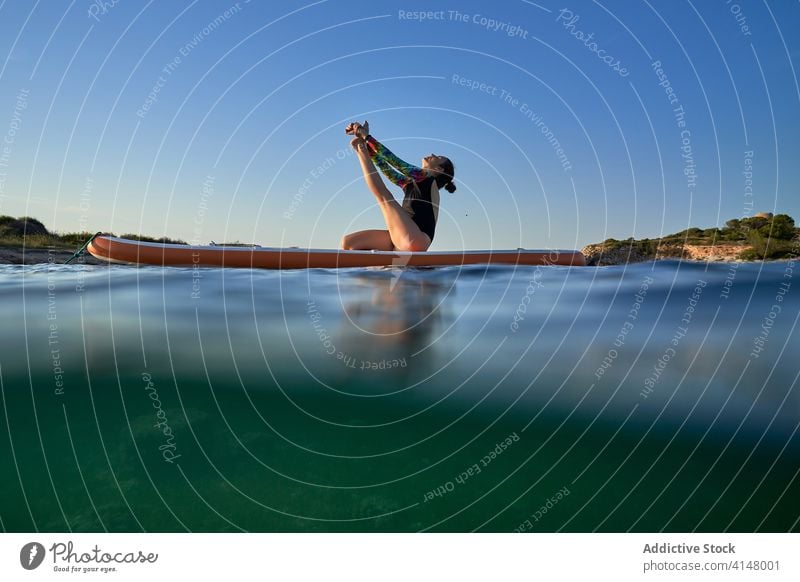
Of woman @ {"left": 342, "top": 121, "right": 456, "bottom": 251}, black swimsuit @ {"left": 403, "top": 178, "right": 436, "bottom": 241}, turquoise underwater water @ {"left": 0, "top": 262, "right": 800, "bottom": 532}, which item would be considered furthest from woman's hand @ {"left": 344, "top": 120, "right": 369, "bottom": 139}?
turquoise underwater water @ {"left": 0, "top": 262, "right": 800, "bottom": 532}

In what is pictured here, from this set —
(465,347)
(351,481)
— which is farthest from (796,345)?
(351,481)

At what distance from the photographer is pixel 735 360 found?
8.83 ft

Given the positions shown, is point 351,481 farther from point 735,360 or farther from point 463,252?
point 463,252

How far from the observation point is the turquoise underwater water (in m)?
1.59

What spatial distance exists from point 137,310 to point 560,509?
3647 millimetres

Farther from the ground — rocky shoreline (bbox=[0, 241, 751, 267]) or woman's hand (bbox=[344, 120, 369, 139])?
woman's hand (bbox=[344, 120, 369, 139])

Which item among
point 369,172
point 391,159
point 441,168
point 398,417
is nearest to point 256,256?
point 369,172

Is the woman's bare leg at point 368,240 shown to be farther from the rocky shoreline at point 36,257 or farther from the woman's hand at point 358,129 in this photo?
the rocky shoreline at point 36,257

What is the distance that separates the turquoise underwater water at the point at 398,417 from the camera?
62.6 inches

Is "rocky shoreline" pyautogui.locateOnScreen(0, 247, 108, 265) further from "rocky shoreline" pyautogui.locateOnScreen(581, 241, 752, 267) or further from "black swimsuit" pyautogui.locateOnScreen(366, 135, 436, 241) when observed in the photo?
"rocky shoreline" pyautogui.locateOnScreen(581, 241, 752, 267)

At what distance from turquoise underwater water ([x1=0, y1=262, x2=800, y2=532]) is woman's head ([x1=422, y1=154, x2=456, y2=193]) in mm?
4032

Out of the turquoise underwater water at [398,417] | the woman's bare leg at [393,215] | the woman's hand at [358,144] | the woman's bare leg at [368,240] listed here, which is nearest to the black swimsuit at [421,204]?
the woman's bare leg at [393,215]

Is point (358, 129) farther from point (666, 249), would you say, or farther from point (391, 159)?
point (666, 249)

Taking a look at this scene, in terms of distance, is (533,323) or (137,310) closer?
(533,323)
